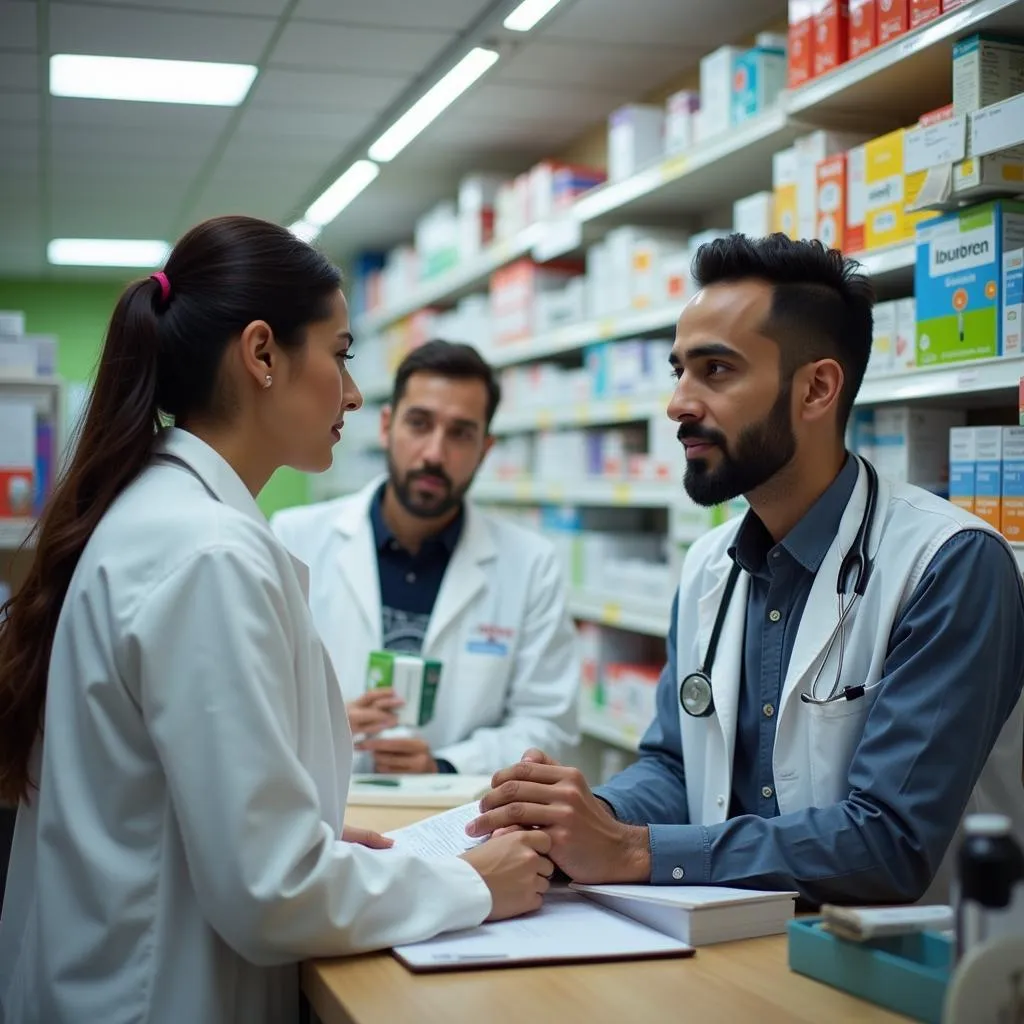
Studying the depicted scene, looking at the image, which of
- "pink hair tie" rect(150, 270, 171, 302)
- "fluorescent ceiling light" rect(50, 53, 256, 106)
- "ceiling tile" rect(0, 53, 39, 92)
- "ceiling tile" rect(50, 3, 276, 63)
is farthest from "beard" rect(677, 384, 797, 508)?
"ceiling tile" rect(0, 53, 39, 92)

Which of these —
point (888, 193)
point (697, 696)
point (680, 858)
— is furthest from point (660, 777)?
point (888, 193)

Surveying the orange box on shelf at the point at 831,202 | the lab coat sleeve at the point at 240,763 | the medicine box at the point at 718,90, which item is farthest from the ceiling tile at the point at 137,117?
the lab coat sleeve at the point at 240,763

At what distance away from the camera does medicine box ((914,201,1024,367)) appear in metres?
2.32

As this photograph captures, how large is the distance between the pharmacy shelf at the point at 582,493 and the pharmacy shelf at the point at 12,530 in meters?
1.95

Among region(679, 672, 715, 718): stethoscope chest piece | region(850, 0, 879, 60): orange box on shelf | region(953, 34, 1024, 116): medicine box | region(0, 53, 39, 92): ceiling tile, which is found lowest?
region(679, 672, 715, 718): stethoscope chest piece

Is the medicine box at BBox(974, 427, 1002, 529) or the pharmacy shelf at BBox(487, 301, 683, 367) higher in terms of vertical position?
the pharmacy shelf at BBox(487, 301, 683, 367)

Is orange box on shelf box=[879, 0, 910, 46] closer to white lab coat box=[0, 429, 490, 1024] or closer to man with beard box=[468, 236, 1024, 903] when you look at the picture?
man with beard box=[468, 236, 1024, 903]

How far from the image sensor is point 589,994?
53.4 inches

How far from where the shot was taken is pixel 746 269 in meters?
2.04

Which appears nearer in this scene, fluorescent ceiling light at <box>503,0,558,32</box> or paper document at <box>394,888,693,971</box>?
paper document at <box>394,888,693,971</box>

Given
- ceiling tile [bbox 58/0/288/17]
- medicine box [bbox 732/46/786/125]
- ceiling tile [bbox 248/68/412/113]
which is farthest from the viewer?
ceiling tile [bbox 248/68/412/113]

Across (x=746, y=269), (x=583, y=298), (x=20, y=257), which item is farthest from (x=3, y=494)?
(x=20, y=257)

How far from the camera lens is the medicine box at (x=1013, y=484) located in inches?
89.8

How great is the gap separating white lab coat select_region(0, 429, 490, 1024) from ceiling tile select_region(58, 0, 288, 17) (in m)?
2.78
